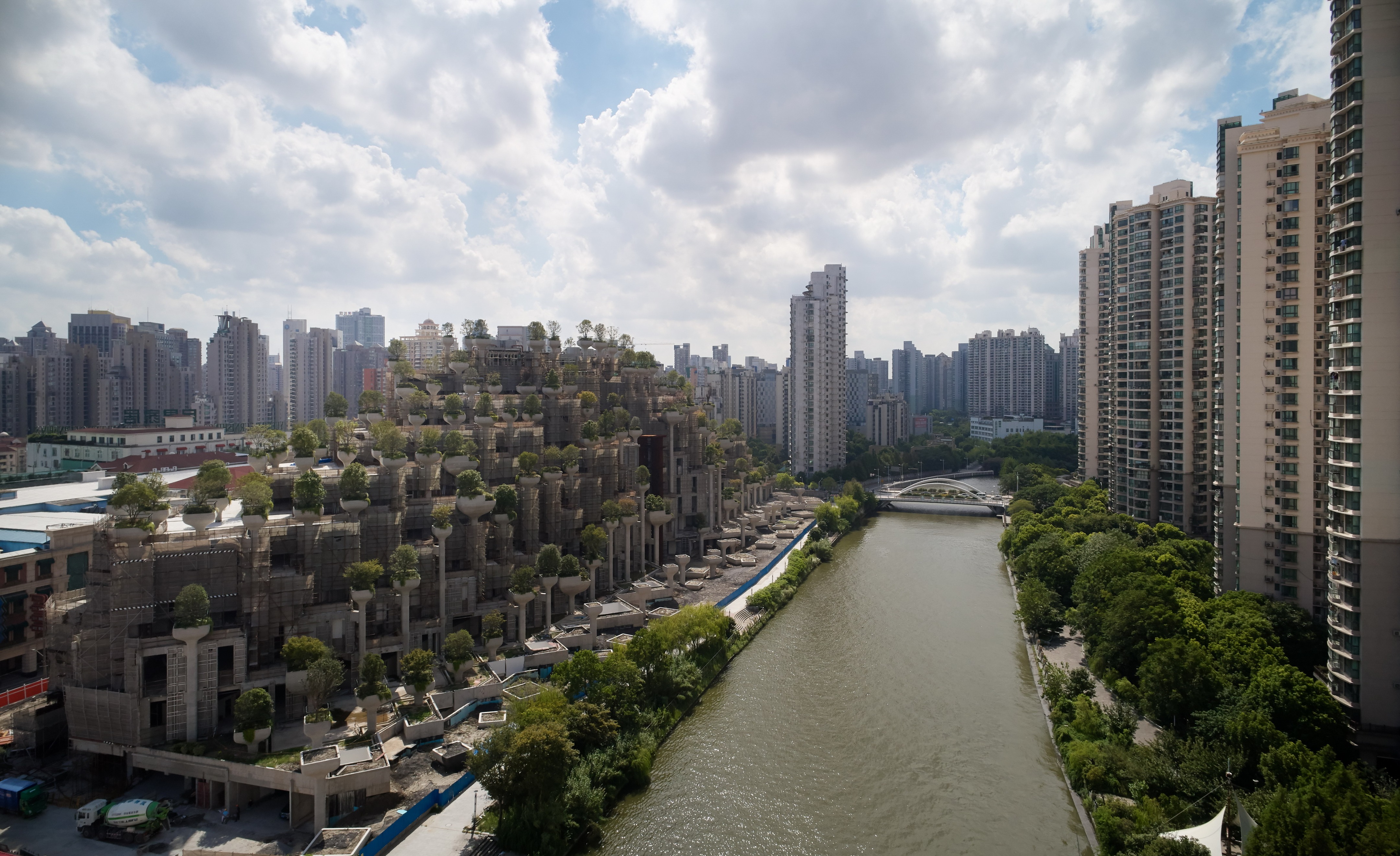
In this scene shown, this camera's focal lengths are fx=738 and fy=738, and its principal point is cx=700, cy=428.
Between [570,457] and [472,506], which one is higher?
[570,457]

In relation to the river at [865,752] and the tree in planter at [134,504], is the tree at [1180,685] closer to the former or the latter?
the river at [865,752]

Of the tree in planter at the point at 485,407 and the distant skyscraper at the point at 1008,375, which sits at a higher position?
the distant skyscraper at the point at 1008,375

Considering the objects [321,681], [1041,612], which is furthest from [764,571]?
[321,681]

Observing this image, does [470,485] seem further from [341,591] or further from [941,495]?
[941,495]

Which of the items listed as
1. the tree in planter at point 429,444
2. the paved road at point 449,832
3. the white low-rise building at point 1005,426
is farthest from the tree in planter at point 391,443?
the white low-rise building at point 1005,426

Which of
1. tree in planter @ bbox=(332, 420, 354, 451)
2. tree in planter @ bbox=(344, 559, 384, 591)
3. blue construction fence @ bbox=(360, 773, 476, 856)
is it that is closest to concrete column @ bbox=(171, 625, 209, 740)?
tree in planter @ bbox=(344, 559, 384, 591)

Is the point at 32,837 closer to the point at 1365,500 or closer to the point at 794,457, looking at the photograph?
the point at 1365,500

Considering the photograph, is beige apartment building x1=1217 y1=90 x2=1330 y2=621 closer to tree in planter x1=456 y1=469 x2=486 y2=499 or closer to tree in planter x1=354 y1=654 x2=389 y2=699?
tree in planter x1=456 y1=469 x2=486 y2=499
